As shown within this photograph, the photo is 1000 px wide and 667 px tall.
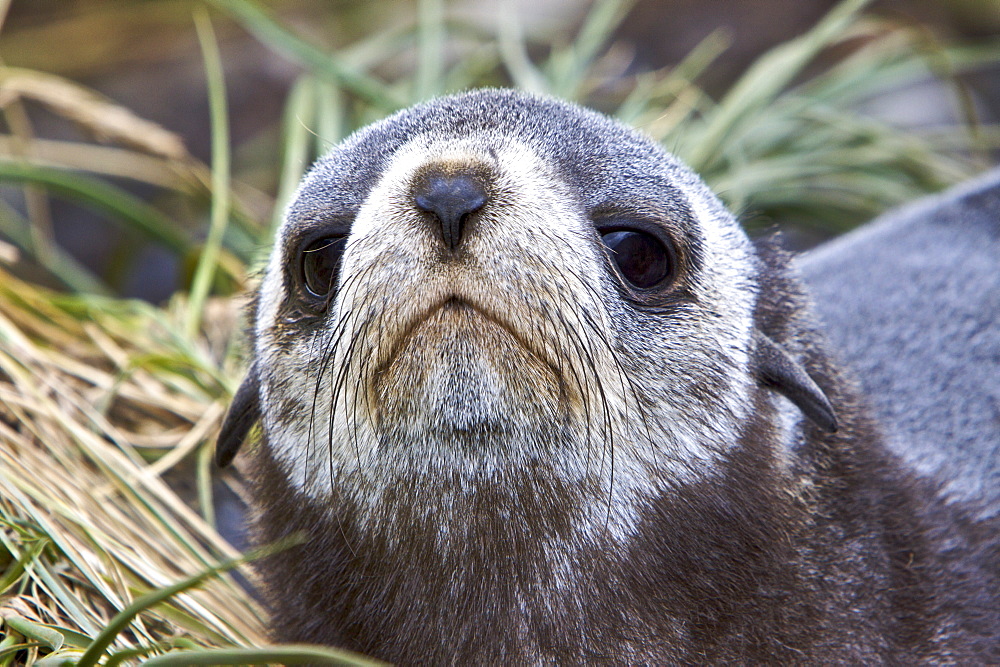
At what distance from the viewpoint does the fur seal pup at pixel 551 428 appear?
2078mm

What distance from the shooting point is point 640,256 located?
→ 234cm

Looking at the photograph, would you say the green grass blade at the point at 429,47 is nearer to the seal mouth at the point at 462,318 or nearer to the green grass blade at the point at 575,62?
the green grass blade at the point at 575,62

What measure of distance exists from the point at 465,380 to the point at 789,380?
93 cm

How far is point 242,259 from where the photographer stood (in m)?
5.47

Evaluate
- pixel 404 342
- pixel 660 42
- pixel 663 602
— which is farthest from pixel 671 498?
pixel 660 42

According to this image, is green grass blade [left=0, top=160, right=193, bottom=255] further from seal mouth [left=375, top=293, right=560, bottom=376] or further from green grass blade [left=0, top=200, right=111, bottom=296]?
seal mouth [left=375, top=293, right=560, bottom=376]

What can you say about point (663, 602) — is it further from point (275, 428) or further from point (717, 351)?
point (275, 428)

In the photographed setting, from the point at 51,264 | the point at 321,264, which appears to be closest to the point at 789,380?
the point at 321,264

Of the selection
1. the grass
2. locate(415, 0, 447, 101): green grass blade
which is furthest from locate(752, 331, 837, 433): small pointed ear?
locate(415, 0, 447, 101): green grass blade

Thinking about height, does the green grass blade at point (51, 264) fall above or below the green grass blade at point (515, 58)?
below

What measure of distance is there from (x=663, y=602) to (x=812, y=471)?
586mm

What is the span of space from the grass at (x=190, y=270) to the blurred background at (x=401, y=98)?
2 centimetres

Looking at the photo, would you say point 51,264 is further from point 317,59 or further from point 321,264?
point 321,264

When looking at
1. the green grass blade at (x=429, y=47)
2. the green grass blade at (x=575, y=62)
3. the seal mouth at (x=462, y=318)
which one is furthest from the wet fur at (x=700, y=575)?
the green grass blade at (x=429, y=47)
